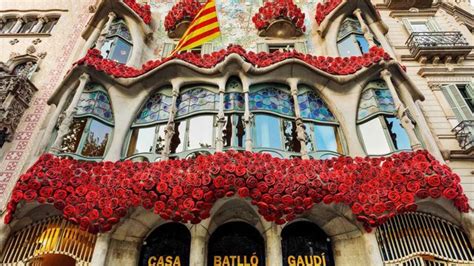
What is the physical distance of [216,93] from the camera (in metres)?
9.52

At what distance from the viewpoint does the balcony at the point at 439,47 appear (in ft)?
39.0

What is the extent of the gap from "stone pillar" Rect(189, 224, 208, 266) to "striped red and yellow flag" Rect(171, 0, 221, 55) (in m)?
5.85

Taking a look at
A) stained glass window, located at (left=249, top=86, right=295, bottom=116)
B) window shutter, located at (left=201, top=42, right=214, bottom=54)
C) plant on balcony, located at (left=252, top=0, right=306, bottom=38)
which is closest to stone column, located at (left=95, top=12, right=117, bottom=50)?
window shutter, located at (left=201, top=42, right=214, bottom=54)

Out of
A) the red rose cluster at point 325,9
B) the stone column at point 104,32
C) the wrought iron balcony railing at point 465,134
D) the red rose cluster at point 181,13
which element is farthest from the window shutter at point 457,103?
the stone column at point 104,32

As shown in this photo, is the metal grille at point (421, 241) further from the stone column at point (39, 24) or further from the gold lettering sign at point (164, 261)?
the stone column at point (39, 24)

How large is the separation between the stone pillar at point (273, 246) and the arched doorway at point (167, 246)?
91.2 inches

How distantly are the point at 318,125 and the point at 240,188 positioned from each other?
4.02 metres

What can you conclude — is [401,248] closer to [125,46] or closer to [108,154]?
[108,154]

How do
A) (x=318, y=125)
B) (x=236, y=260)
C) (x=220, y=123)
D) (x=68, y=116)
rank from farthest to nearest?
1. (x=318, y=125)
2. (x=68, y=116)
3. (x=220, y=123)
4. (x=236, y=260)

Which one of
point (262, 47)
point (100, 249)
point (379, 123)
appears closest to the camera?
point (100, 249)

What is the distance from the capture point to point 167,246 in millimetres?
8203

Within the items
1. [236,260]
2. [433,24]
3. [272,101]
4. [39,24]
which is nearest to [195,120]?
[272,101]

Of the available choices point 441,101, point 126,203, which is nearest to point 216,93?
point 126,203

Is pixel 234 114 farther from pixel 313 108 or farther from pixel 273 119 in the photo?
pixel 313 108
